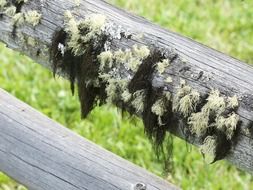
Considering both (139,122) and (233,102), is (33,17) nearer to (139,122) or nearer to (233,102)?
(233,102)

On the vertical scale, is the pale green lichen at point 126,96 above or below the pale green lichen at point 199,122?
below

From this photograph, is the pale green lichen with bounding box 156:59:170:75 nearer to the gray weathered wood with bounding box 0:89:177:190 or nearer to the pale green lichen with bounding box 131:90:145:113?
the pale green lichen with bounding box 131:90:145:113

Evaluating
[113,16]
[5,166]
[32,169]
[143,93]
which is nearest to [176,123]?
[143,93]

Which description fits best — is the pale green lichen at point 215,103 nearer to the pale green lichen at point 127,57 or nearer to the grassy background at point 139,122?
the pale green lichen at point 127,57

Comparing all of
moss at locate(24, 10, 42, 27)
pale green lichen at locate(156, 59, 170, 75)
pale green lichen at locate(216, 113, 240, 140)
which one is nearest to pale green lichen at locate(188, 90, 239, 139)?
pale green lichen at locate(216, 113, 240, 140)

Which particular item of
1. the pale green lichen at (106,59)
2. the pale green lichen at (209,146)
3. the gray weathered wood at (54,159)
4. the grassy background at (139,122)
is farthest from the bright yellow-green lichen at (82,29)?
the grassy background at (139,122)

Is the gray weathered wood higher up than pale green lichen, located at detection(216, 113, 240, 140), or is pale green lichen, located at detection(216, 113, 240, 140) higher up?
pale green lichen, located at detection(216, 113, 240, 140)
